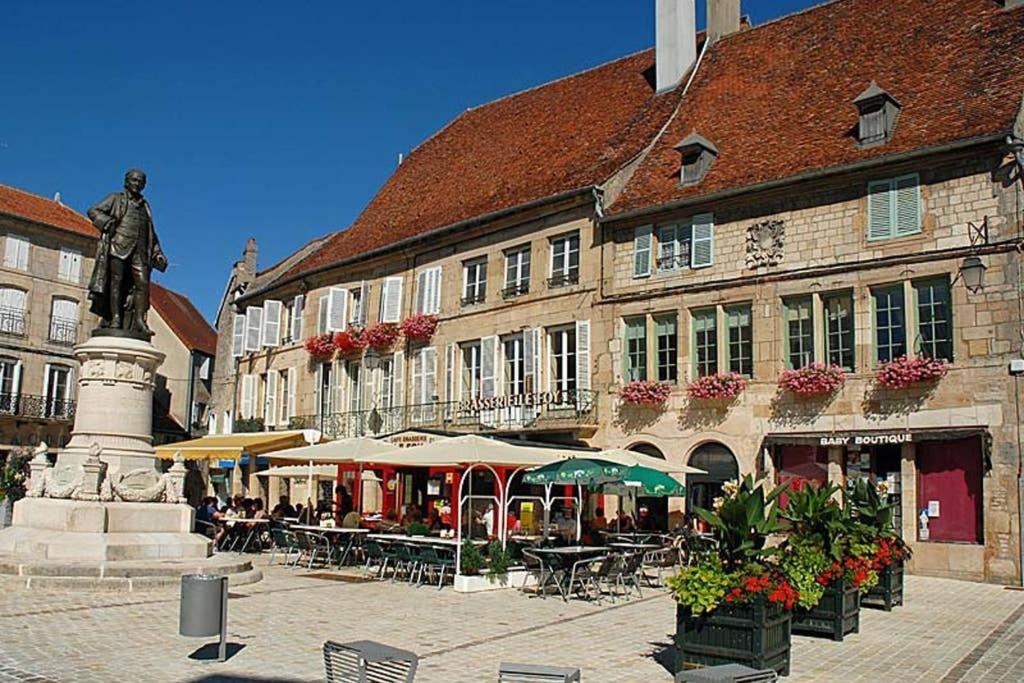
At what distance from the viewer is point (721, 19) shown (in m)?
24.8

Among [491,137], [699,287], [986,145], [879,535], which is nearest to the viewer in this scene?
[879,535]

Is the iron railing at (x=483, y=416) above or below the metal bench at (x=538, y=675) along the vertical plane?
above

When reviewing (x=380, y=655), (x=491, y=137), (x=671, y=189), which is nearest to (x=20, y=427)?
(x=491, y=137)

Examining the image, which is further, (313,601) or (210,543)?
(210,543)

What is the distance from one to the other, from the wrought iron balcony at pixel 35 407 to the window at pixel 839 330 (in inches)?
1115

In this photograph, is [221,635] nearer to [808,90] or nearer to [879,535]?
[879,535]

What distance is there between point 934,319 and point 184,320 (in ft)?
118

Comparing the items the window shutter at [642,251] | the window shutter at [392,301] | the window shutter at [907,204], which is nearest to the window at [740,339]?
the window shutter at [642,251]

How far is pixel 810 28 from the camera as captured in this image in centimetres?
2253

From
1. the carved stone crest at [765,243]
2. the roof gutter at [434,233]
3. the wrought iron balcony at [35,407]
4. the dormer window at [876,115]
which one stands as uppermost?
the dormer window at [876,115]

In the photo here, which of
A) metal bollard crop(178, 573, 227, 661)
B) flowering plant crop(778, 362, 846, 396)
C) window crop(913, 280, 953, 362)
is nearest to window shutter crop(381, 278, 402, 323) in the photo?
flowering plant crop(778, 362, 846, 396)

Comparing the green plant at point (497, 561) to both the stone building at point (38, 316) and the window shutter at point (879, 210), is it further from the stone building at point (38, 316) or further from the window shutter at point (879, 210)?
the stone building at point (38, 316)

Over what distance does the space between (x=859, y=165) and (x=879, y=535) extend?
823cm

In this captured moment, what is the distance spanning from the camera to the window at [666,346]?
19906 mm
